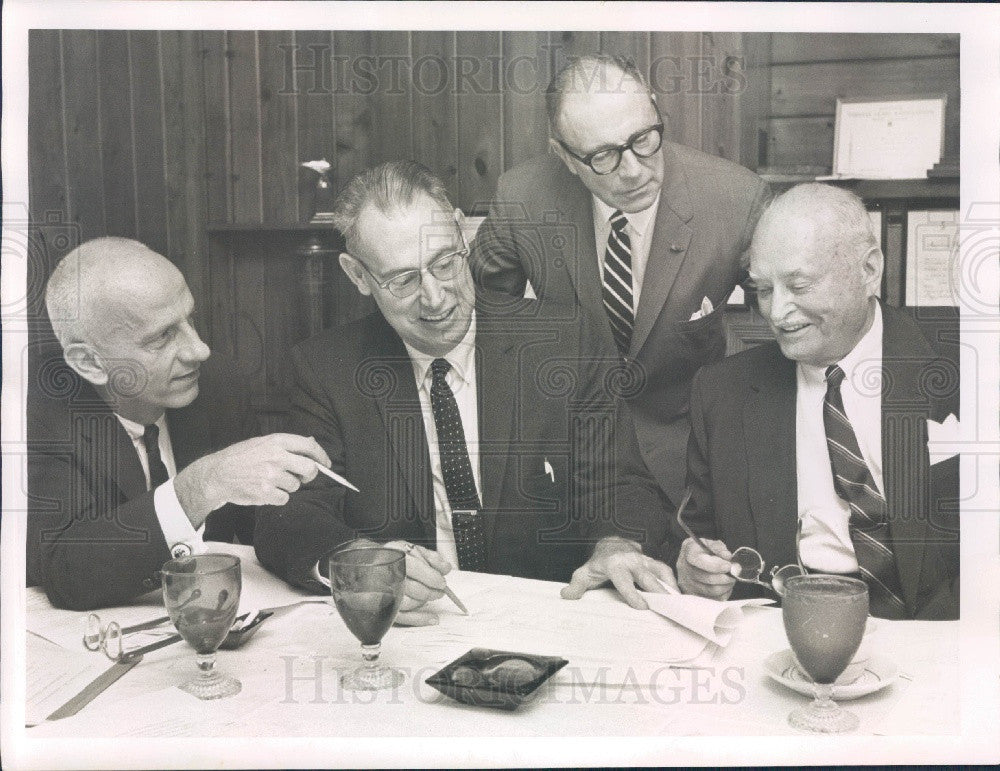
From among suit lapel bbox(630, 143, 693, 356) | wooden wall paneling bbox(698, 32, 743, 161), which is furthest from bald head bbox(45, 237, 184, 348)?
wooden wall paneling bbox(698, 32, 743, 161)

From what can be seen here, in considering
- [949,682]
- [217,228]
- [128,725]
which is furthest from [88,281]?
[949,682]

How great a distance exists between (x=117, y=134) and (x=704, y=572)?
1159mm

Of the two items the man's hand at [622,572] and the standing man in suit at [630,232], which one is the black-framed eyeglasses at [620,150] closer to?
the standing man in suit at [630,232]

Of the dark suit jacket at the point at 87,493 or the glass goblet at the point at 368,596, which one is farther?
the dark suit jacket at the point at 87,493

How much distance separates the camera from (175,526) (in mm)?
1782

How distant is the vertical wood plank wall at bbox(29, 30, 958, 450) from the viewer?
1.73m

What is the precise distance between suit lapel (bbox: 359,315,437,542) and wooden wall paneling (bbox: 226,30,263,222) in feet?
0.94

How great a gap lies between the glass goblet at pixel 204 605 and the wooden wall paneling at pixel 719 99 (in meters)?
0.98

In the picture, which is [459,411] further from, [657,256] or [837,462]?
[837,462]

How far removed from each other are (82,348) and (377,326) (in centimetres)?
47

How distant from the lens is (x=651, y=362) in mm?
1766

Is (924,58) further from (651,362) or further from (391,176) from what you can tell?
(391,176)

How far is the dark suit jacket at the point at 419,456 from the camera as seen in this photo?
1.77 metres

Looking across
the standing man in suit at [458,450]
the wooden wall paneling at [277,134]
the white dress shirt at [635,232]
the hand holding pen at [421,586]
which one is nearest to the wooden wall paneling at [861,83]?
the white dress shirt at [635,232]
